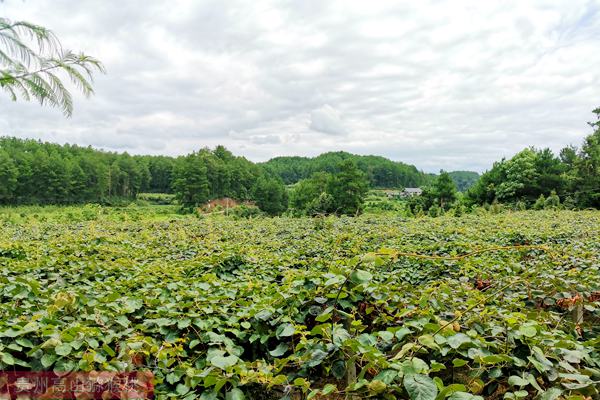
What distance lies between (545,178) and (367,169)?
5356 cm

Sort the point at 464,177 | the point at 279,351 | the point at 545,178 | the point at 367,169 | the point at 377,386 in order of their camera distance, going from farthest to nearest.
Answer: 1. the point at 464,177
2. the point at 367,169
3. the point at 545,178
4. the point at 279,351
5. the point at 377,386

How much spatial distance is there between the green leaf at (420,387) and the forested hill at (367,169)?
73.4 metres

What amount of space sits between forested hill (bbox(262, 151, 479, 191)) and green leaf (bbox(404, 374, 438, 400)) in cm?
7341

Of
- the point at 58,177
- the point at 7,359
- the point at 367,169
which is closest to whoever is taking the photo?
the point at 7,359

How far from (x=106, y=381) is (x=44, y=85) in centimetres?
672

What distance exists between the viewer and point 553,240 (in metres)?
6.08

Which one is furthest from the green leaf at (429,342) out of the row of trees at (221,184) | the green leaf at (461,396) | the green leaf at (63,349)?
the row of trees at (221,184)

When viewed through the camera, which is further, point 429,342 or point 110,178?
point 110,178

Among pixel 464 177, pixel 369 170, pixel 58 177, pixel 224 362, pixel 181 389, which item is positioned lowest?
pixel 181 389

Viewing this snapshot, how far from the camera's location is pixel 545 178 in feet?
95.8

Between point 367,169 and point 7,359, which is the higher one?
point 367,169

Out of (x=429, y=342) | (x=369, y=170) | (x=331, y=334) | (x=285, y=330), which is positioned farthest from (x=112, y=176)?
(x=429, y=342)

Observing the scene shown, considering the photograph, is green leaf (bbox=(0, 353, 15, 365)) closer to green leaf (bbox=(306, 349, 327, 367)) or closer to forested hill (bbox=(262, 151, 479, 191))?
green leaf (bbox=(306, 349, 327, 367))

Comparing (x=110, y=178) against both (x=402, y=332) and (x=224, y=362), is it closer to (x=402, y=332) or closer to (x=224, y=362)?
(x=224, y=362)
